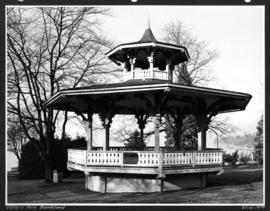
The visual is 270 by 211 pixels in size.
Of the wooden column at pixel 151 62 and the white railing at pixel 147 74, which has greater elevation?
the wooden column at pixel 151 62

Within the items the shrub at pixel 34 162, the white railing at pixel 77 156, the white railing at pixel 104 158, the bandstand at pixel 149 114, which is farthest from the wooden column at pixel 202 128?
the shrub at pixel 34 162

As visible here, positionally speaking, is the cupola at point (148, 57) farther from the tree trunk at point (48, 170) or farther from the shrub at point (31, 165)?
the shrub at point (31, 165)

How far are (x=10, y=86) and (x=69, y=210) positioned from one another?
54.6 feet

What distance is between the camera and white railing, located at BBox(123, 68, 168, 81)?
20.2 metres

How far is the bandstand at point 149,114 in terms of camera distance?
1686 centimetres

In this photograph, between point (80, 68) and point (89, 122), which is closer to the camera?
point (89, 122)

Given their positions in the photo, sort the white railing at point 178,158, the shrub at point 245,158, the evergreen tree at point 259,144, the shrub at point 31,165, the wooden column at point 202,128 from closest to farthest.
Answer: the white railing at point 178,158, the wooden column at point 202,128, the shrub at point 31,165, the evergreen tree at point 259,144, the shrub at point 245,158

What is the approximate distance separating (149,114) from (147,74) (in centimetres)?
243

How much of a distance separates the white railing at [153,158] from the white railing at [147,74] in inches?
189

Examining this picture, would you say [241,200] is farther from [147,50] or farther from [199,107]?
[147,50]

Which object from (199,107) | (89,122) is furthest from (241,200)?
(89,122)

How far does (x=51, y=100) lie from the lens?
19.8 m

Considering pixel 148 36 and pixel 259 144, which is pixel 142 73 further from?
pixel 259 144

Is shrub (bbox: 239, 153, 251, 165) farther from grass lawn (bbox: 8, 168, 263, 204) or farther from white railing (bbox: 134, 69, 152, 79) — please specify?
white railing (bbox: 134, 69, 152, 79)
